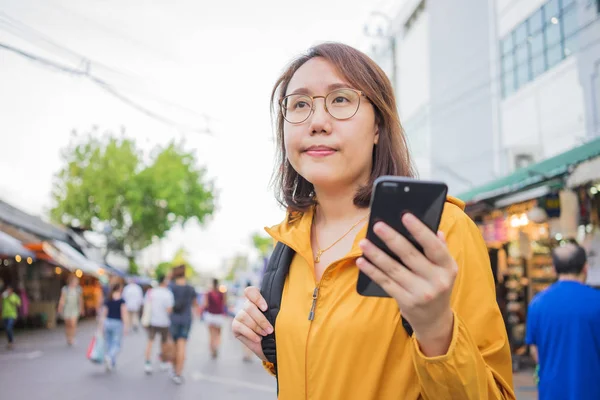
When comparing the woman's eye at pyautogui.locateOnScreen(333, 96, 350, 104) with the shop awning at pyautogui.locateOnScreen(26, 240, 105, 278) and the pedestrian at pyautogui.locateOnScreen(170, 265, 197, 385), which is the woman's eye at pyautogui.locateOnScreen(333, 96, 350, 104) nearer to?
the pedestrian at pyautogui.locateOnScreen(170, 265, 197, 385)

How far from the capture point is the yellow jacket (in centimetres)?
106

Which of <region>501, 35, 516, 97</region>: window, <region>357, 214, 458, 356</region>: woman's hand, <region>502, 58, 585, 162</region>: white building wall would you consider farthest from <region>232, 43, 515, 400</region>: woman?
<region>501, 35, 516, 97</region>: window

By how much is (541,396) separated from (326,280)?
129 inches

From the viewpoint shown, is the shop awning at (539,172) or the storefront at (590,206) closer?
the storefront at (590,206)

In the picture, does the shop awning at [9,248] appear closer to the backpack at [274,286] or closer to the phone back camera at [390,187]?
the backpack at [274,286]

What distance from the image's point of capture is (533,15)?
1481 cm

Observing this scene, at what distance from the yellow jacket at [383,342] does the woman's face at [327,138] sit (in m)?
0.22

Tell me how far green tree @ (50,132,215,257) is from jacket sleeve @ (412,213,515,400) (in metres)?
34.3

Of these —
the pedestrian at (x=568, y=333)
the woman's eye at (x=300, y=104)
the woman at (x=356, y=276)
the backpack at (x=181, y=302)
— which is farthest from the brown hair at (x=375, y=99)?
the backpack at (x=181, y=302)

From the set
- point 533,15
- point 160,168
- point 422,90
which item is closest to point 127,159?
point 160,168

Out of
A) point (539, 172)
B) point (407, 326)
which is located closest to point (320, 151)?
point (407, 326)

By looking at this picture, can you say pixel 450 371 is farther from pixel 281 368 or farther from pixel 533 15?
pixel 533 15

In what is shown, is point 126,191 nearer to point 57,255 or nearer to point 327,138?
point 57,255

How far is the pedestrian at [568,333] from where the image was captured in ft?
11.8
